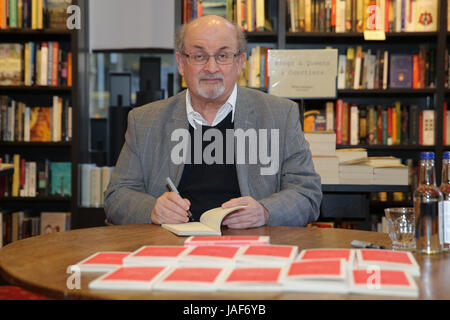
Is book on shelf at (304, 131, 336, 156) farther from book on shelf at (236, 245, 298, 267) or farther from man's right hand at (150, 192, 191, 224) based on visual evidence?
book on shelf at (236, 245, 298, 267)

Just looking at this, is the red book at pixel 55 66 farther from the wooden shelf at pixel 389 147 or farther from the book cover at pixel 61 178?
the wooden shelf at pixel 389 147

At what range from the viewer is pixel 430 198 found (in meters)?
1.28

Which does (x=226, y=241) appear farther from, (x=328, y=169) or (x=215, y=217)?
(x=328, y=169)

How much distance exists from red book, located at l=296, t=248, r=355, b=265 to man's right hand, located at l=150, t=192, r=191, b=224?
506 mm

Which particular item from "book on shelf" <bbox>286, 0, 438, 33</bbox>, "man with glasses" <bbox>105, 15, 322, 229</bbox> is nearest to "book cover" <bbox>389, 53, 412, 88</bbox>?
"book on shelf" <bbox>286, 0, 438, 33</bbox>

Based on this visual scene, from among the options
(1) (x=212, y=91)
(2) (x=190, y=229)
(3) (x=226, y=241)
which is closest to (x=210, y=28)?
(1) (x=212, y=91)

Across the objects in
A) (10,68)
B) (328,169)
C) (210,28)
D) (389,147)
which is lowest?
(328,169)

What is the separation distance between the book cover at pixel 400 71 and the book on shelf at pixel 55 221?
2.34m

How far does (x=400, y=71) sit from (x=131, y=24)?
1.81 meters

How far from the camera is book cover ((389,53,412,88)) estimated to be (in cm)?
370

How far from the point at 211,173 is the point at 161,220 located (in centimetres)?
42

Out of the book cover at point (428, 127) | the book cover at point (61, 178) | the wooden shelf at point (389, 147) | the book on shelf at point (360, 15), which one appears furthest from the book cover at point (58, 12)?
the book cover at point (428, 127)

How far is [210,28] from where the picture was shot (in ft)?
6.76

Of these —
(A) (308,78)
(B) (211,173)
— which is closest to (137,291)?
(B) (211,173)
